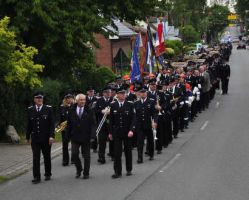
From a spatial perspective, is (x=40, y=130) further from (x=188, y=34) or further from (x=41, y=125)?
(x=188, y=34)

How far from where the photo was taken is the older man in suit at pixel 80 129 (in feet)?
45.3

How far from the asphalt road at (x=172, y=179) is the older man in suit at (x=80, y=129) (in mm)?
405

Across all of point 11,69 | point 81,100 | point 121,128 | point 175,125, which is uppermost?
point 11,69

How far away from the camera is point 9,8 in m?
26.0

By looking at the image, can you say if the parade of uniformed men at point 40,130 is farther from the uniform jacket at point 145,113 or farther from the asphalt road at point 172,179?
the uniform jacket at point 145,113

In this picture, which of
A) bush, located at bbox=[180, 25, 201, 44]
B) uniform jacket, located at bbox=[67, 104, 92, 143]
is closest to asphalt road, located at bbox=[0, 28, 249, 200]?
uniform jacket, located at bbox=[67, 104, 92, 143]

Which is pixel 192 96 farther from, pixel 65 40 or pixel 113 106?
pixel 113 106

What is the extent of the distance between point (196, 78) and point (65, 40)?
6.05 metres

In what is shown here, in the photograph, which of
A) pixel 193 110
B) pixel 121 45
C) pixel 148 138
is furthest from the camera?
pixel 121 45

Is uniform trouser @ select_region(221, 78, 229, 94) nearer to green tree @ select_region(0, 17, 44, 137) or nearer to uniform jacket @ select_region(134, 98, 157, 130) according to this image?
green tree @ select_region(0, 17, 44, 137)

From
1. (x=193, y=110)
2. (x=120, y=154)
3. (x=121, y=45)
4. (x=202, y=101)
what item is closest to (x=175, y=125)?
(x=193, y=110)

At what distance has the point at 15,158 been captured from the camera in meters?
17.5

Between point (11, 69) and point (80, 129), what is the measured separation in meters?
3.25

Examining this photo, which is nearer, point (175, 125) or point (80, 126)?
point (80, 126)
